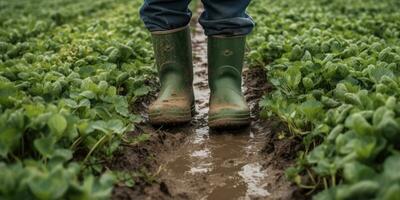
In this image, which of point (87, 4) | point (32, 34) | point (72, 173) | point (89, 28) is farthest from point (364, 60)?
point (87, 4)

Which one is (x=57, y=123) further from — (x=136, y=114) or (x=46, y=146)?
(x=136, y=114)

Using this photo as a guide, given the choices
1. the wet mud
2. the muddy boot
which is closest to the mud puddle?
the wet mud

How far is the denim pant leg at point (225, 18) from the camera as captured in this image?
2.74m

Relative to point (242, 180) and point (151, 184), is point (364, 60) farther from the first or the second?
point (151, 184)

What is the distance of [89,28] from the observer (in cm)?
466

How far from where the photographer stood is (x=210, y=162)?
2.41 m

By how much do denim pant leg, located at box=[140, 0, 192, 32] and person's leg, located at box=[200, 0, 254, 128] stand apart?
0.39 feet

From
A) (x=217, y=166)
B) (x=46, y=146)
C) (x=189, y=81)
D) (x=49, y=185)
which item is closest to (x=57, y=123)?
(x=46, y=146)

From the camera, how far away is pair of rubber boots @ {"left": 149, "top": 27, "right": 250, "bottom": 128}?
274cm

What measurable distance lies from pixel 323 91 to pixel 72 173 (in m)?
1.35

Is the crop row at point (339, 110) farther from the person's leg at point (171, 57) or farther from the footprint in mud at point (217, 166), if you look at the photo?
the person's leg at point (171, 57)

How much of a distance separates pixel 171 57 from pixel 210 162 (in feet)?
2.44

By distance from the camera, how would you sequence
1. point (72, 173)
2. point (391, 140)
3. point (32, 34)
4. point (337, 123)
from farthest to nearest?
point (32, 34) → point (337, 123) → point (391, 140) → point (72, 173)

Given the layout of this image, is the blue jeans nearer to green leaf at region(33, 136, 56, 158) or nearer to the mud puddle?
the mud puddle
